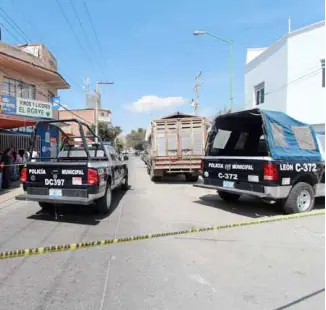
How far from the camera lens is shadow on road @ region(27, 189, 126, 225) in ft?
22.6

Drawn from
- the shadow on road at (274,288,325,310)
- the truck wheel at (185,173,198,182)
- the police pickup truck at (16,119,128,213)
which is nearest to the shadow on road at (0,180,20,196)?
the police pickup truck at (16,119,128,213)

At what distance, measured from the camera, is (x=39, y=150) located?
34.0 ft

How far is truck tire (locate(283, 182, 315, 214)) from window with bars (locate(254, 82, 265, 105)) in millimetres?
13506

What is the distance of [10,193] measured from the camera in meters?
11.0

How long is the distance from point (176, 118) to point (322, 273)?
11534mm

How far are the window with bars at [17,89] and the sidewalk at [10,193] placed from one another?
26.1 ft

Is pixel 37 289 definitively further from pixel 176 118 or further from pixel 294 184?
pixel 176 118

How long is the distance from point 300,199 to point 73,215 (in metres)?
5.62

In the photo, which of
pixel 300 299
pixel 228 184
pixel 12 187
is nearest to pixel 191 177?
pixel 228 184

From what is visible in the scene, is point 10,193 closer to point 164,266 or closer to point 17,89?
point 164,266

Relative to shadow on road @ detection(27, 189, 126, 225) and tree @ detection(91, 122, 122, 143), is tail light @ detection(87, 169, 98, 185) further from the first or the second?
tree @ detection(91, 122, 122, 143)

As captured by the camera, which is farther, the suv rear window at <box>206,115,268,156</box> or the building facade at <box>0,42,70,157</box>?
the building facade at <box>0,42,70,157</box>

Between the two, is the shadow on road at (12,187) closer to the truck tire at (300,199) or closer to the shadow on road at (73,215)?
the shadow on road at (73,215)

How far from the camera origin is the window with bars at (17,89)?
18.6 m
